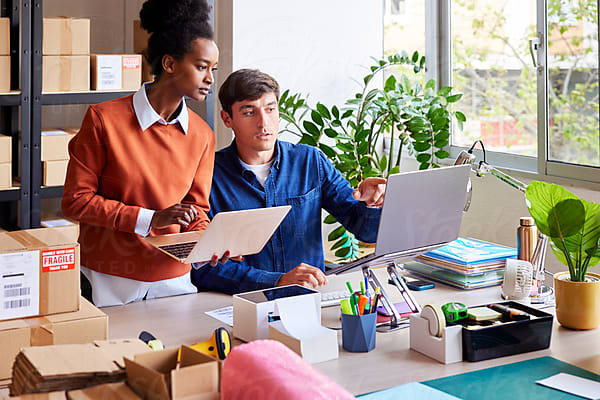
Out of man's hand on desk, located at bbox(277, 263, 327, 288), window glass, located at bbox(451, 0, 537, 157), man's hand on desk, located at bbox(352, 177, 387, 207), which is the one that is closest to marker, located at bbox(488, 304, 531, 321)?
man's hand on desk, located at bbox(277, 263, 327, 288)

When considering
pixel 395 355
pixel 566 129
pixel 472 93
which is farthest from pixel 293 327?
pixel 472 93

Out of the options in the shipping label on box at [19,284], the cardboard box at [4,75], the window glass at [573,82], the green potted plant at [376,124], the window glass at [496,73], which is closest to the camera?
the shipping label on box at [19,284]

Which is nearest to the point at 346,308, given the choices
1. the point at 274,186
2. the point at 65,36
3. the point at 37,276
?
the point at 37,276

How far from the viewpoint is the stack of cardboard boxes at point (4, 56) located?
1485 mm

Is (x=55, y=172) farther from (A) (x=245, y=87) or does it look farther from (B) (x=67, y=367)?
(B) (x=67, y=367)

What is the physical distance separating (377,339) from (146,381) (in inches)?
21.4

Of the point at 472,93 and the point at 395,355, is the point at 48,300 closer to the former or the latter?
the point at 395,355

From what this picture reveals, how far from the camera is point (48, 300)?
1.18m

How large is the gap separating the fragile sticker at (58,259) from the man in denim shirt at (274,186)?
46 centimetres

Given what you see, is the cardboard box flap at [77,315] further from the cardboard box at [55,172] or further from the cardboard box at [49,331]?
the cardboard box at [55,172]

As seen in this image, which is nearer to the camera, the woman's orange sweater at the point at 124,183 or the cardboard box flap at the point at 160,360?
the cardboard box flap at the point at 160,360

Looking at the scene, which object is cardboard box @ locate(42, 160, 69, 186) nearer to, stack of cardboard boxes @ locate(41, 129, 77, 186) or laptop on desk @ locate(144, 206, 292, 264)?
stack of cardboard boxes @ locate(41, 129, 77, 186)

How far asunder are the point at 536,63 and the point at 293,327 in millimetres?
1738

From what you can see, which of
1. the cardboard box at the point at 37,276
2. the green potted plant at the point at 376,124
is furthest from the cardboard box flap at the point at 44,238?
the green potted plant at the point at 376,124
